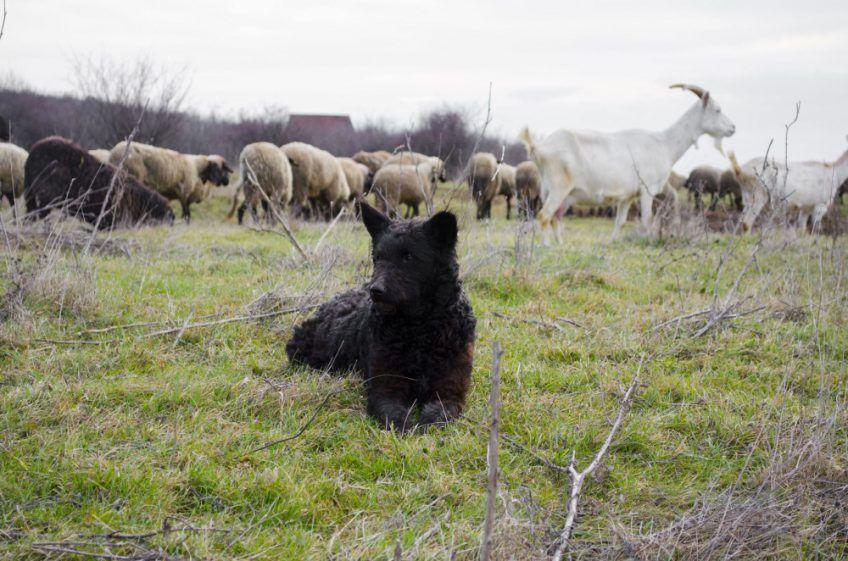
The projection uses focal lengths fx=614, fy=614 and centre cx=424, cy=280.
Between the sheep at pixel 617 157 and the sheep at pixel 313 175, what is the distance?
7.93m

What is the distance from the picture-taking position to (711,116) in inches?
521

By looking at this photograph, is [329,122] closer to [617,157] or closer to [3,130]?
[3,130]

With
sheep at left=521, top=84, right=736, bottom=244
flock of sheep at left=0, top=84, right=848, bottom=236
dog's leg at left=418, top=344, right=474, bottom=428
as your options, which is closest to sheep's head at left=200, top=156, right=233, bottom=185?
flock of sheep at left=0, top=84, right=848, bottom=236

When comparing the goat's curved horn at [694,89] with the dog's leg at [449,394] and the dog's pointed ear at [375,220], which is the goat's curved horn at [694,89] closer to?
the dog's pointed ear at [375,220]

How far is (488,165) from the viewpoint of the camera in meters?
24.5

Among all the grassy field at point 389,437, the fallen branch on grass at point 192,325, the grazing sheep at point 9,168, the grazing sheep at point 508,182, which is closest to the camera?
the grassy field at point 389,437

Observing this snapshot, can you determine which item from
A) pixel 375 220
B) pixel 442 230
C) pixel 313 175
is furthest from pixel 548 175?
pixel 313 175

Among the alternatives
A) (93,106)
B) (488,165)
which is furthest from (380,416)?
(93,106)

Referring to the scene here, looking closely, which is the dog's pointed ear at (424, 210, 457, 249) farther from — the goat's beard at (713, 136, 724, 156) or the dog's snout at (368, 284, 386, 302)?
the goat's beard at (713, 136, 724, 156)

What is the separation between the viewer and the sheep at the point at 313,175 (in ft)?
61.9

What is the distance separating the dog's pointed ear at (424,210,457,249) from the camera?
3814 millimetres

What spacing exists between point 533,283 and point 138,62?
25.6 m

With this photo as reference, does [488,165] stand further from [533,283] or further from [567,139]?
[533,283]

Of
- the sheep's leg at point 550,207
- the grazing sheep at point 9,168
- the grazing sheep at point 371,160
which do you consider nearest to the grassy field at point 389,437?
the sheep's leg at point 550,207
